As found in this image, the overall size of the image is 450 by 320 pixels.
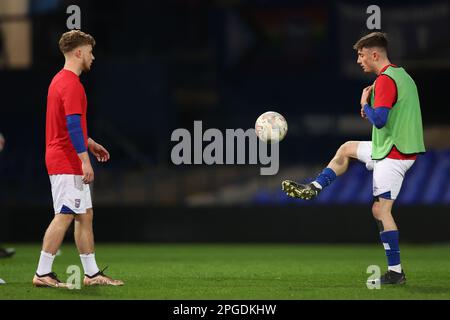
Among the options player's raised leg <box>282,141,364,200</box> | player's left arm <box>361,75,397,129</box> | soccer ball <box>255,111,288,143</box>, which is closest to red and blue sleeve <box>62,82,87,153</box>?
player's raised leg <box>282,141,364,200</box>

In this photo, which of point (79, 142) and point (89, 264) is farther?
point (89, 264)

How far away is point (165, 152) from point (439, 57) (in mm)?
4747

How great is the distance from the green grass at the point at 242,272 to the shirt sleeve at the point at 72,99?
4.40 ft

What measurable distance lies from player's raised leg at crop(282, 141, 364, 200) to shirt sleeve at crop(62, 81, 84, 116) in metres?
1.72

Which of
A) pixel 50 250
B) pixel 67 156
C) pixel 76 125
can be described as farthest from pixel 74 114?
pixel 50 250

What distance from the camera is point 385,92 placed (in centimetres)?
805

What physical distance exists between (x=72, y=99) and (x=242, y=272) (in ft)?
9.13

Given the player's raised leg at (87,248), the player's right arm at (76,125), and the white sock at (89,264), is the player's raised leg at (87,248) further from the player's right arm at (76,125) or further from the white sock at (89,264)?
the player's right arm at (76,125)

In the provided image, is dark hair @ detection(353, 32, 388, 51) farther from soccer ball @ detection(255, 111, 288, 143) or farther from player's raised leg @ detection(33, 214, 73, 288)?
player's raised leg @ detection(33, 214, 73, 288)

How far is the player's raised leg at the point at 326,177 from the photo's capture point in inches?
325

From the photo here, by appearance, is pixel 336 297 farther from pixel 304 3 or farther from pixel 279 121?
pixel 304 3

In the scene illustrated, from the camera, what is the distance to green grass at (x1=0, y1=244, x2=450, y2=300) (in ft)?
25.0

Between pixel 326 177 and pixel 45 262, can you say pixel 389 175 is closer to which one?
pixel 326 177
